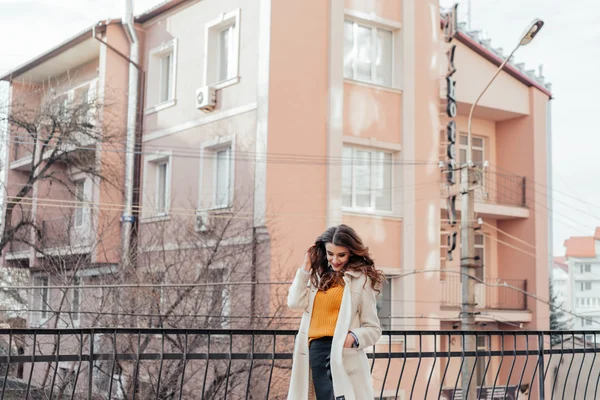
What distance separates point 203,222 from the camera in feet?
72.5

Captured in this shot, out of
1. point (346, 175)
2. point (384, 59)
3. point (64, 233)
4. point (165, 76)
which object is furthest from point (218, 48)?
point (64, 233)

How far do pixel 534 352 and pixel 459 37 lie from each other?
1915 cm

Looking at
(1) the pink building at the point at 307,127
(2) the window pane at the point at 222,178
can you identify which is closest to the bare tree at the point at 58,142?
(1) the pink building at the point at 307,127

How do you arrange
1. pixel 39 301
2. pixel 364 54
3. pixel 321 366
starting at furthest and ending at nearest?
1. pixel 39 301
2. pixel 364 54
3. pixel 321 366

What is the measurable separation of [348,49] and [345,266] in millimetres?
16717

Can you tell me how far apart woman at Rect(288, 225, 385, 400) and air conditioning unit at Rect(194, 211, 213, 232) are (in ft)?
52.3

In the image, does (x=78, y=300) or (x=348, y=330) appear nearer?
(x=348, y=330)

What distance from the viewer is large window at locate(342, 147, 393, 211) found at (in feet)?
72.0

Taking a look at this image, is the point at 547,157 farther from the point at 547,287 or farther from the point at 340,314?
→ the point at 340,314

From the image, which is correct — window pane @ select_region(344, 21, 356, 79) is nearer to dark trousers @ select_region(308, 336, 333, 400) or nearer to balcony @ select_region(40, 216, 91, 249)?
balcony @ select_region(40, 216, 91, 249)

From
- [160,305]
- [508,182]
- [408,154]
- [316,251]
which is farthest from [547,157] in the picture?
[316,251]

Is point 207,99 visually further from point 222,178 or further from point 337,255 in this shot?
point 337,255

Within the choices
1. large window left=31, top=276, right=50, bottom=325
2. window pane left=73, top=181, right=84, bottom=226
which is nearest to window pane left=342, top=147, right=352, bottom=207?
window pane left=73, top=181, right=84, bottom=226

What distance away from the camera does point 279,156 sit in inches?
822
